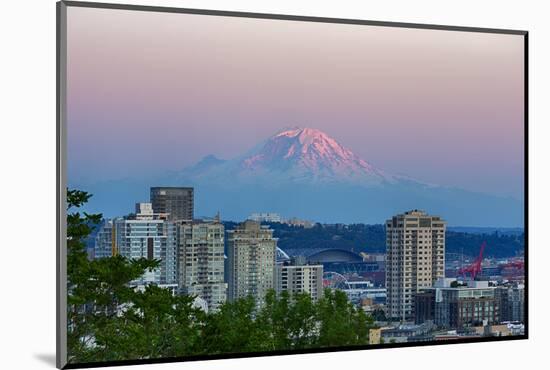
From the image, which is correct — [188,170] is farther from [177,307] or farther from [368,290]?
[368,290]

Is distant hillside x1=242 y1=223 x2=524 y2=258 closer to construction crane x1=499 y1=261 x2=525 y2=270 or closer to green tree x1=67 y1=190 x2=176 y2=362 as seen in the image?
construction crane x1=499 y1=261 x2=525 y2=270

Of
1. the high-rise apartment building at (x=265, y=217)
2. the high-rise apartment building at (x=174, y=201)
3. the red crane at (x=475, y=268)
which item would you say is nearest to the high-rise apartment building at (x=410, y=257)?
the red crane at (x=475, y=268)

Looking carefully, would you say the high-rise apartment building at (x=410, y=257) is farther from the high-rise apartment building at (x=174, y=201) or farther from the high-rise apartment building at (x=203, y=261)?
the high-rise apartment building at (x=174, y=201)

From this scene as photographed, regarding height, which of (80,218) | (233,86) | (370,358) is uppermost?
(233,86)

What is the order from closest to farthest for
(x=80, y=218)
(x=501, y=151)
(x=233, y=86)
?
(x=80, y=218) < (x=233, y=86) < (x=501, y=151)

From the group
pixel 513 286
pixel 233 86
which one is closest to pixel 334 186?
pixel 233 86

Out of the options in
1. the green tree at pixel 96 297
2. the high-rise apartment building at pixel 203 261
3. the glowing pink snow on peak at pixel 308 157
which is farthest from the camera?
the glowing pink snow on peak at pixel 308 157
